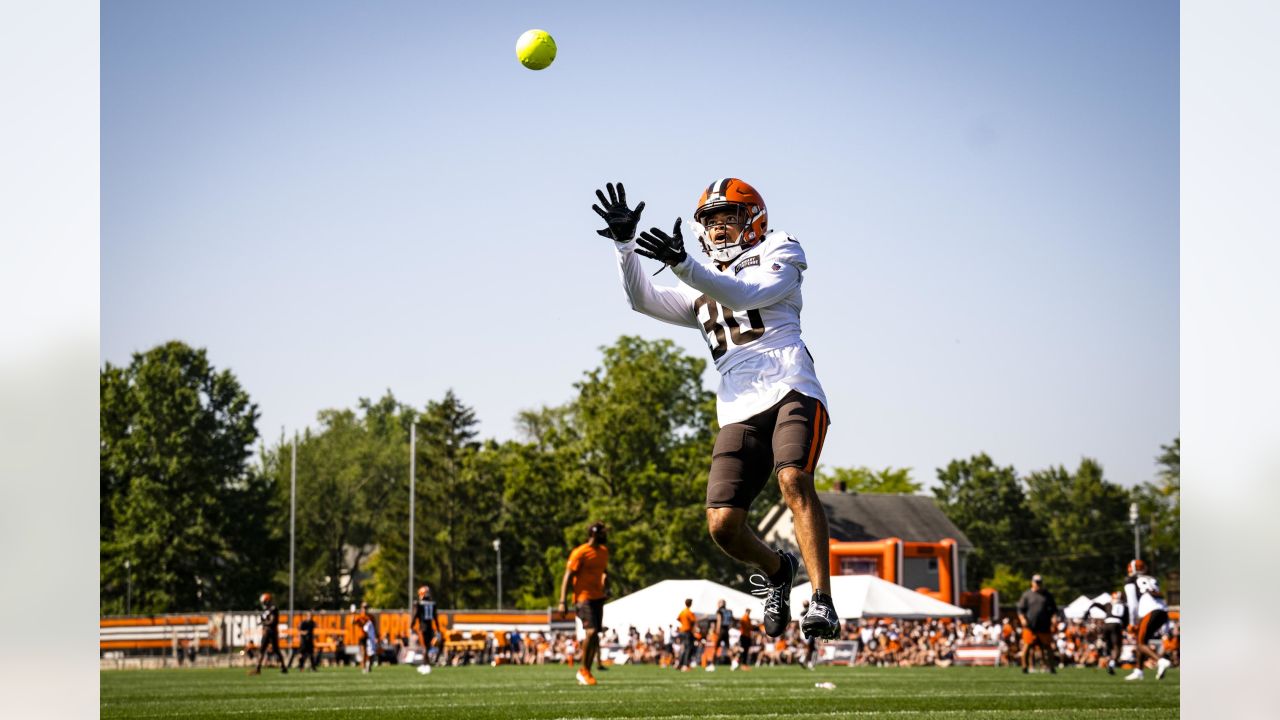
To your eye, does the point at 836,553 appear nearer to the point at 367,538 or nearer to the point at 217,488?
the point at 217,488

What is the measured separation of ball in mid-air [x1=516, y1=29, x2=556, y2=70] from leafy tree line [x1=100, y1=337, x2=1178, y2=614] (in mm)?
48846

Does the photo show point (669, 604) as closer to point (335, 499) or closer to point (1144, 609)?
point (1144, 609)

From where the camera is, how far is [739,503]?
634 centimetres

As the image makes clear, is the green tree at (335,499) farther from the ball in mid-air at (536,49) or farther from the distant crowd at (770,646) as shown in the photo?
the ball in mid-air at (536,49)

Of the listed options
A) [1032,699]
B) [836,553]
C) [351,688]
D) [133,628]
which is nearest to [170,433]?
[133,628]

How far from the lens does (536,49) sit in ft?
25.5

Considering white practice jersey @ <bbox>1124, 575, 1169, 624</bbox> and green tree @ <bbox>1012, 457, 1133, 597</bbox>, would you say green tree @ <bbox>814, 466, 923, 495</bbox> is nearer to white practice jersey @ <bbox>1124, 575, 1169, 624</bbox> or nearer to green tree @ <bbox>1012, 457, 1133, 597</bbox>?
green tree @ <bbox>1012, 457, 1133, 597</bbox>

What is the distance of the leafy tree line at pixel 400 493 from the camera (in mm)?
58656

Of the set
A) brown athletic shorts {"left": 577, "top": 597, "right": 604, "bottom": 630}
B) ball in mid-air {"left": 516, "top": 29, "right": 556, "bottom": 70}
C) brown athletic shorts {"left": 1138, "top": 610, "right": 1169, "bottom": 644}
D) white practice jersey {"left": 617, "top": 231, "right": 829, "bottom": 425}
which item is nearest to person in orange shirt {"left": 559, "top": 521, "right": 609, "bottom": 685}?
brown athletic shorts {"left": 577, "top": 597, "right": 604, "bottom": 630}

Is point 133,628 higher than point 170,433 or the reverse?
the reverse

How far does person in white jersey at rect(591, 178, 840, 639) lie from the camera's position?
6043mm

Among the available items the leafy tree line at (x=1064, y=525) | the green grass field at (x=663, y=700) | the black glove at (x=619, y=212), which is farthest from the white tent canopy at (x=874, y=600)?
the leafy tree line at (x=1064, y=525)

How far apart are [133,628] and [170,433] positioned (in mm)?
26467

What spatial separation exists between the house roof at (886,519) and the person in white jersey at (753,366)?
6534 cm
